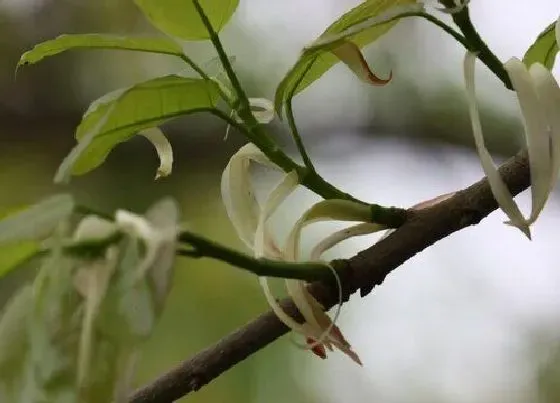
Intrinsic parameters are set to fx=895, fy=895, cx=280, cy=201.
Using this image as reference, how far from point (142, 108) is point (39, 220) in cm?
6

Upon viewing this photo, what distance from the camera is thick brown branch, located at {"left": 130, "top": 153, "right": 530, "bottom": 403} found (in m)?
0.24

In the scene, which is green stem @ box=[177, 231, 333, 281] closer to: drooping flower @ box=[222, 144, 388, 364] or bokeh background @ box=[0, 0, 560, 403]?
drooping flower @ box=[222, 144, 388, 364]

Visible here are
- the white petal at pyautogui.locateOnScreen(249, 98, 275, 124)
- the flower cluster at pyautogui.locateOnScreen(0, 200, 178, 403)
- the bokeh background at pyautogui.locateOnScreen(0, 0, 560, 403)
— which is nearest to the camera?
the flower cluster at pyautogui.locateOnScreen(0, 200, 178, 403)

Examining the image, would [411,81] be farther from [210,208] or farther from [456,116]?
[210,208]

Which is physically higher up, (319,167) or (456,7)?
(456,7)

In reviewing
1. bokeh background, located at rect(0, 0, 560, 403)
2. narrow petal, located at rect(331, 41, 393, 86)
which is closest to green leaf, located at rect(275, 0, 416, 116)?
narrow petal, located at rect(331, 41, 393, 86)

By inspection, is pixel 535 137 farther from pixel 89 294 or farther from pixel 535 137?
A: pixel 89 294

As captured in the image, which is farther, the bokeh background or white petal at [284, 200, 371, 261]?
the bokeh background

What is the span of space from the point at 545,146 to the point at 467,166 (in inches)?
22.9

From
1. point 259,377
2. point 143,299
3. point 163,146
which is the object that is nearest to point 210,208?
point 259,377

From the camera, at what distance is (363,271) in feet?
0.80

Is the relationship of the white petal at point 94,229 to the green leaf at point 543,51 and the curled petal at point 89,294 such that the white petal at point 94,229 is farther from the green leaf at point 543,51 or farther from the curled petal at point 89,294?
the green leaf at point 543,51

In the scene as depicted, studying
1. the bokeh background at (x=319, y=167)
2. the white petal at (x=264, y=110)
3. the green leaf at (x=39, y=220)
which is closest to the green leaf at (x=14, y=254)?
the green leaf at (x=39, y=220)

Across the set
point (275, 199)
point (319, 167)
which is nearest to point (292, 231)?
point (275, 199)
